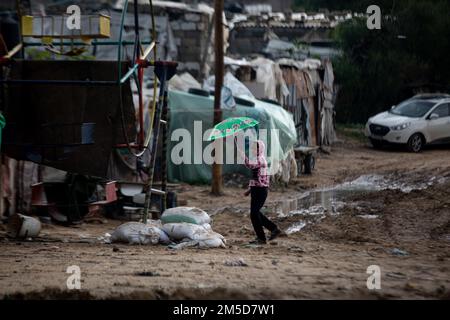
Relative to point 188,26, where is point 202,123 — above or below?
below

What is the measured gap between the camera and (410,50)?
30156mm

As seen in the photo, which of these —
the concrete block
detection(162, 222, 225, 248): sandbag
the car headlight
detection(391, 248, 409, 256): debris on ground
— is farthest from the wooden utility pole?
the car headlight

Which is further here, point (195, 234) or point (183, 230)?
point (183, 230)

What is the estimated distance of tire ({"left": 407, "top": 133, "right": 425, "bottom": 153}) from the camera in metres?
25.2

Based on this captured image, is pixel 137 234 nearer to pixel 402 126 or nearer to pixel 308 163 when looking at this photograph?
pixel 308 163

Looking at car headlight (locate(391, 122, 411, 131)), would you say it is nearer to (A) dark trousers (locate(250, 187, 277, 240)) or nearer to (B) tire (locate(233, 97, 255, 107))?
(B) tire (locate(233, 97, 255, 107))

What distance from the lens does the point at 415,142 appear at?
83.0 ft

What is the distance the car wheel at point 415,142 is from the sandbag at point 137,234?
15.8 m

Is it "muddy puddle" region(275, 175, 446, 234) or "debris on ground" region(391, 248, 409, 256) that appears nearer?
"debris on ground" region(391, 248, 409, 256)

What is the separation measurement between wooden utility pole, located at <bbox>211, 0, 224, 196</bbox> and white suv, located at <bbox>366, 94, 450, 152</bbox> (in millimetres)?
10062

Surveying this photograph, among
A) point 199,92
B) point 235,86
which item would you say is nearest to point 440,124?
point 235,86
